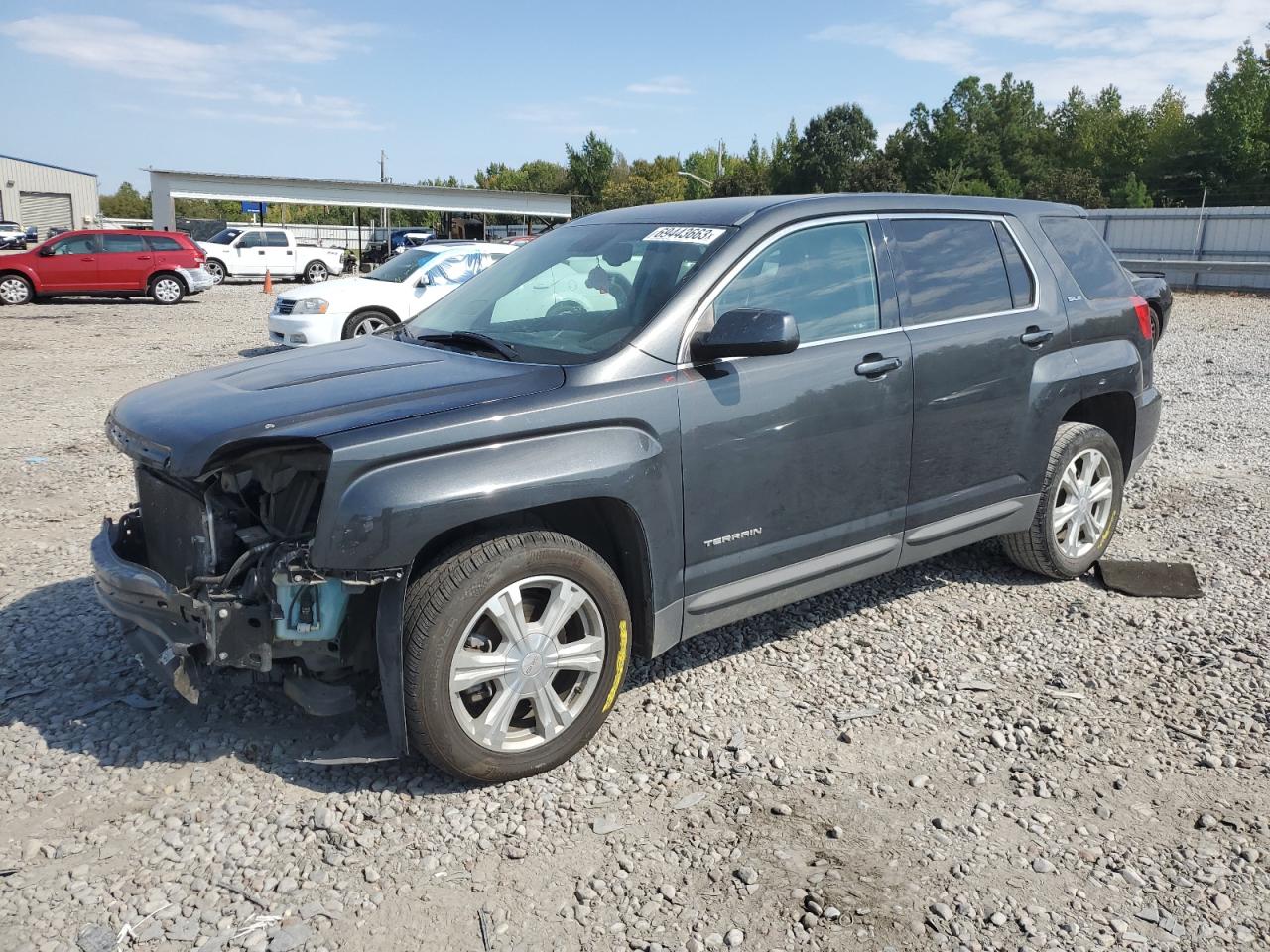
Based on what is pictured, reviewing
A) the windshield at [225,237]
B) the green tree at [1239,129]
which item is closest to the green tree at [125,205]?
the windshield at [225,237]

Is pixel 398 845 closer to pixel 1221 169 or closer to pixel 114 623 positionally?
pixel 114 623

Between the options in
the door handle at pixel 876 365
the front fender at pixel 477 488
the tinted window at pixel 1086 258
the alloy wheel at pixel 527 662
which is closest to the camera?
the front fender at pixel 477 488

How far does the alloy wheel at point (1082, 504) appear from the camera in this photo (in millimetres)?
5074

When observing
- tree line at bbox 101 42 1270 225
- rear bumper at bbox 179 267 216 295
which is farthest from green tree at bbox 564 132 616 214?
rear bumper at bbox 179 267 216 295

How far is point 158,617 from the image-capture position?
332cm

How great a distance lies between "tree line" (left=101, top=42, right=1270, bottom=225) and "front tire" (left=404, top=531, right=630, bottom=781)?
163 feet

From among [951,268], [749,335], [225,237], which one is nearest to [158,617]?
[749,335]

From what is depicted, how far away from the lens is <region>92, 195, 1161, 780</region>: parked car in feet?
10.3

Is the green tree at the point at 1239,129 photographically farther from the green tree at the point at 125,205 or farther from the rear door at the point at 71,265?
the green tree at the point at 125,205

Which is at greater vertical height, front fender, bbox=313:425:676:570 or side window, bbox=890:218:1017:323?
side window, bbox=890:218:1017:323

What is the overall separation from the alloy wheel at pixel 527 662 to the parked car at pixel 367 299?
967 centimetres

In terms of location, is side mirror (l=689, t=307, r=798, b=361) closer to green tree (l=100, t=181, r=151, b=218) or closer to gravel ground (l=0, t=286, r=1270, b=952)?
gravel ground (l=0, t=286, r=1270, b=952)

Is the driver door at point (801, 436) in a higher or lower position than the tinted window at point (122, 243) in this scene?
lower

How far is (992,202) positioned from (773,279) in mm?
1709
